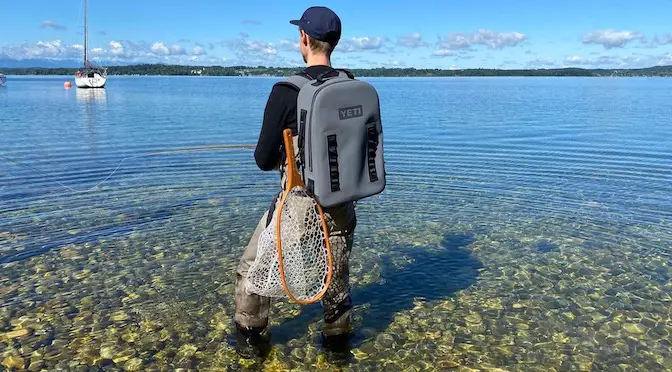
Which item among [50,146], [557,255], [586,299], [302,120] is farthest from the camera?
[50,146]

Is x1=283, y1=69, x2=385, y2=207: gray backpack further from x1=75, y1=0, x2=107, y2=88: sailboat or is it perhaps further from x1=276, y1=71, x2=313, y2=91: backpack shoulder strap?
x1=75, y1=0, x2=107, y2=88: sailboat

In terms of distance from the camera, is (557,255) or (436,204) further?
(436,204)

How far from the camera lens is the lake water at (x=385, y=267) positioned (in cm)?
683

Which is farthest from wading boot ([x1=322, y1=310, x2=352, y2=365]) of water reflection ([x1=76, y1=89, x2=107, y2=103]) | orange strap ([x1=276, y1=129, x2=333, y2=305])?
water reflection ([x1=76, y1=89, x2=107, y2=103])

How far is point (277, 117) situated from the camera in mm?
5148

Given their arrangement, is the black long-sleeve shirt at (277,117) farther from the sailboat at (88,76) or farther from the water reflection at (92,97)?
the sailboat at (88,76)

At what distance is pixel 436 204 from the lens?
14.0 metres

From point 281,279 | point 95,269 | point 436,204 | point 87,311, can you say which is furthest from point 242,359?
point 436,204

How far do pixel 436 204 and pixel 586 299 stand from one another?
5.91m

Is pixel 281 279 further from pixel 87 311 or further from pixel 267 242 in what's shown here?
pixel 87 311

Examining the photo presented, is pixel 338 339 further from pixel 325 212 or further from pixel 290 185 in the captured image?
pixel 290 185

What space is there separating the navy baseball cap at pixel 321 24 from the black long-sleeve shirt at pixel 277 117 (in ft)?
0.97

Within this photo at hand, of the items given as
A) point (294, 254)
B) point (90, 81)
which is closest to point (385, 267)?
point (294, 254)

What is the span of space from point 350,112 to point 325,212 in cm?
111
